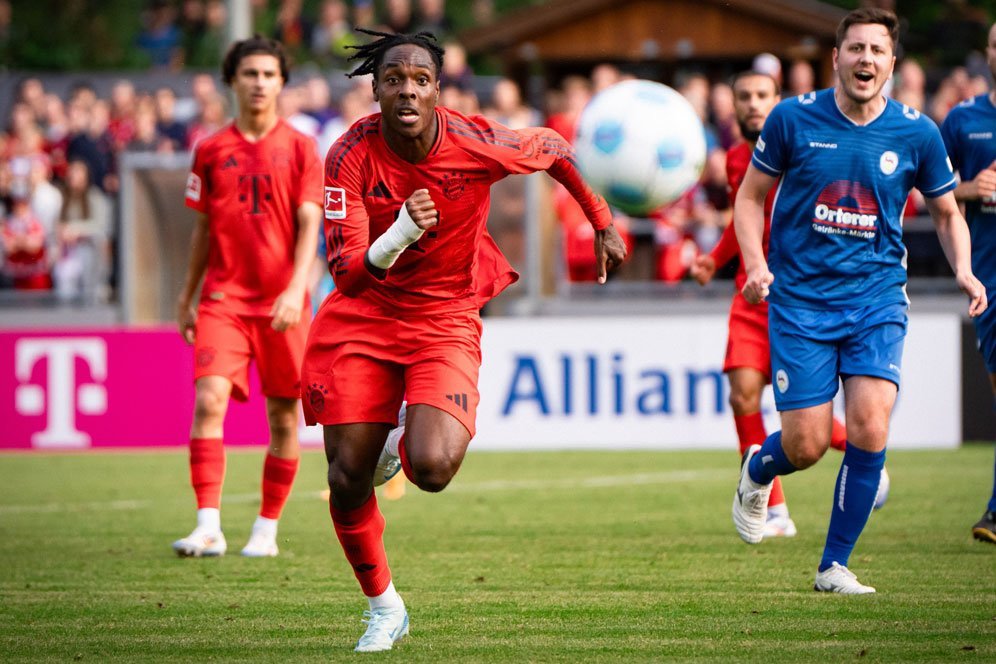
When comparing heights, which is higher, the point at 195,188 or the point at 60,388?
the point at 195,188

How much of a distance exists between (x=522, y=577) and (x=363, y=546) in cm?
169

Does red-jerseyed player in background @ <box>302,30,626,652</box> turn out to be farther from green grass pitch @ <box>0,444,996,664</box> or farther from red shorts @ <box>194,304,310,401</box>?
red shorts @ <box>194,304,310,401</box>

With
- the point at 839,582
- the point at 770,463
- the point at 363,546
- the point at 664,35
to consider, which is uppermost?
the point at 664,35

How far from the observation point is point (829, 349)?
22.6ft

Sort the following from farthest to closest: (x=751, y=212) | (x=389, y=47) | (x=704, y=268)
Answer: (x=704, y=268)
(x=751, y=212)
(x=389, y=47)

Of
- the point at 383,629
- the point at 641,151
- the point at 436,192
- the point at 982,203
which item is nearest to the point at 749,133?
the point at 641,151

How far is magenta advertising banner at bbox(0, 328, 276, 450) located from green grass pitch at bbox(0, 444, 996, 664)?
2560 mm

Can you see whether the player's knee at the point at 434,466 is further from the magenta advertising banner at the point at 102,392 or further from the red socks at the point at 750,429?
the magenta advertising banner at the point at 102,392

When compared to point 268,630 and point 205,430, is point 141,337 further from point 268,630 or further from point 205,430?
point 268,630

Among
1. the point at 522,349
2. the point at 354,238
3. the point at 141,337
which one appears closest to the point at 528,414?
the point at 522,349

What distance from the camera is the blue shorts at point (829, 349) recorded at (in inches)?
268

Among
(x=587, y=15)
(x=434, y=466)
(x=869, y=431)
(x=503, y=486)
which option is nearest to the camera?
(x=434, y=466)

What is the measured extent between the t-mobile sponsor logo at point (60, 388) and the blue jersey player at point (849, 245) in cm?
920

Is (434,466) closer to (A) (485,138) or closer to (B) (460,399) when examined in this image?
(B) (460,399)
